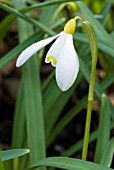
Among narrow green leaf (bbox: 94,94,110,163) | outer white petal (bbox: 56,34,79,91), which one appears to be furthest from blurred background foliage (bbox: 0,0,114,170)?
outer white petal (bbox: 56,34,79,91)

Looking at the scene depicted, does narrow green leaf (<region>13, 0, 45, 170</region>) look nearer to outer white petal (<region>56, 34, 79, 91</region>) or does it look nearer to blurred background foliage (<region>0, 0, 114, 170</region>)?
blurred background foliage (<region>0, 0, 114, 170</region>)

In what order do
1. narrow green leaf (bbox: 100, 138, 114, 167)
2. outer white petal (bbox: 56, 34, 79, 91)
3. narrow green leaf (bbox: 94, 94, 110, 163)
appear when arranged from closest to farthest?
outer white petal (bbox: 56, 34, 79, 91) < narrow green leaf (bbox: 100, 138, 114, 167) < narrow green leaf (bbox: 94, 94, 110, 163)

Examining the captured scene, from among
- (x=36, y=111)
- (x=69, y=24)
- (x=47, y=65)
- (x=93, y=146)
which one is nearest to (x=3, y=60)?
(x=36, y=111)

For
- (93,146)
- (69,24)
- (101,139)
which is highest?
(69,24)

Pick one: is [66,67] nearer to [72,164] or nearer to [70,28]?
[70,28]

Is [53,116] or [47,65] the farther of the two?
[47,65]

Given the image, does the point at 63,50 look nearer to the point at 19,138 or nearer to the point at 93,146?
the point at 19,138

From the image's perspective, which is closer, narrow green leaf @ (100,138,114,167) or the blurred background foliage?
narrow green leaf @ (100,138,114,167)

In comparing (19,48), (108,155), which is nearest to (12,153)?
(108,155)
